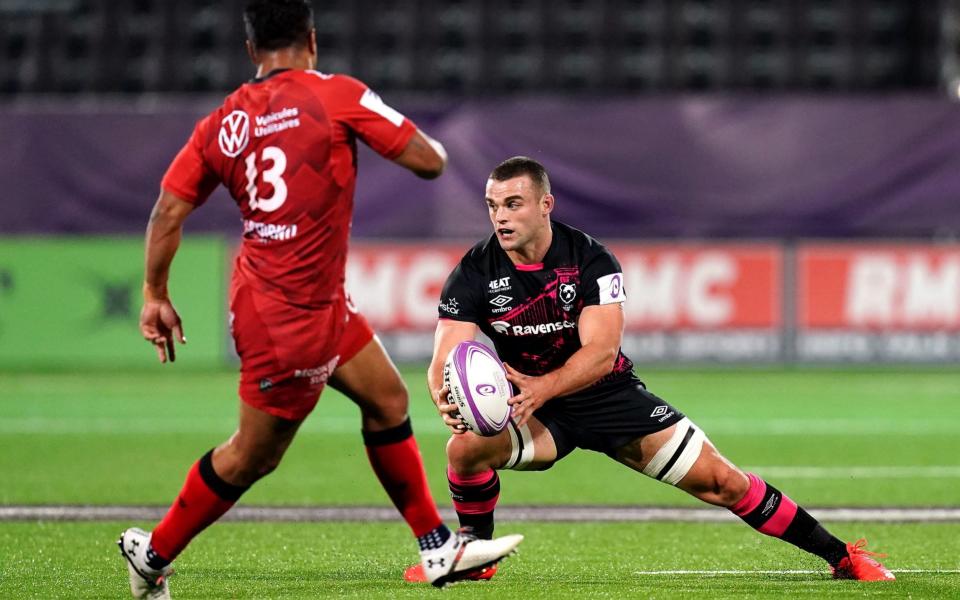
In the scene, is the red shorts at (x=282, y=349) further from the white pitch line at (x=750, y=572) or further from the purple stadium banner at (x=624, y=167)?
the purple stadium banner at (x=624, y=167)

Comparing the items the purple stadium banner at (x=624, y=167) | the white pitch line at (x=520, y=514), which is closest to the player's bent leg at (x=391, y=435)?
the white pitch line at (x=520, y=514)

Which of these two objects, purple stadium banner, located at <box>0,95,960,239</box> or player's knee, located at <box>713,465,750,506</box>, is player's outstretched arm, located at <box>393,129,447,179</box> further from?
purple stadium banner, located at <box>0,95,960,239</box>

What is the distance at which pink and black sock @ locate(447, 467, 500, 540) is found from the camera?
6.21 m

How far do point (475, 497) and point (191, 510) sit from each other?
1356mm

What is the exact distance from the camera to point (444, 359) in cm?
594

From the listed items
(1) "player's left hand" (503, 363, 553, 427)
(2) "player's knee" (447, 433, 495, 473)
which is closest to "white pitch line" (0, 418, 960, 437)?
(2) "player's knee" (447, 433, 495, 473)

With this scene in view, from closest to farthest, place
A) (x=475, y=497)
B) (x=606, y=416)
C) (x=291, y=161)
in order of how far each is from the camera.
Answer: (x=291, y=161) → (x=606, y=416) → (x=475, y=497)

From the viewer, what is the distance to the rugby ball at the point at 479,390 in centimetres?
570

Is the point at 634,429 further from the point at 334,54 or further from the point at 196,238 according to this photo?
the point at 334,54

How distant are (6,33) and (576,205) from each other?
813cm

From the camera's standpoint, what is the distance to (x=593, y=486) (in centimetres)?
969

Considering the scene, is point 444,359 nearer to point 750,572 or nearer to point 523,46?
point 750,572

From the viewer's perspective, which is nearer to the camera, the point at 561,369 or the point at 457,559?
the point at 457,559

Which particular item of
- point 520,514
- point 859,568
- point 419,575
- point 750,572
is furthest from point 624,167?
point 419,575
